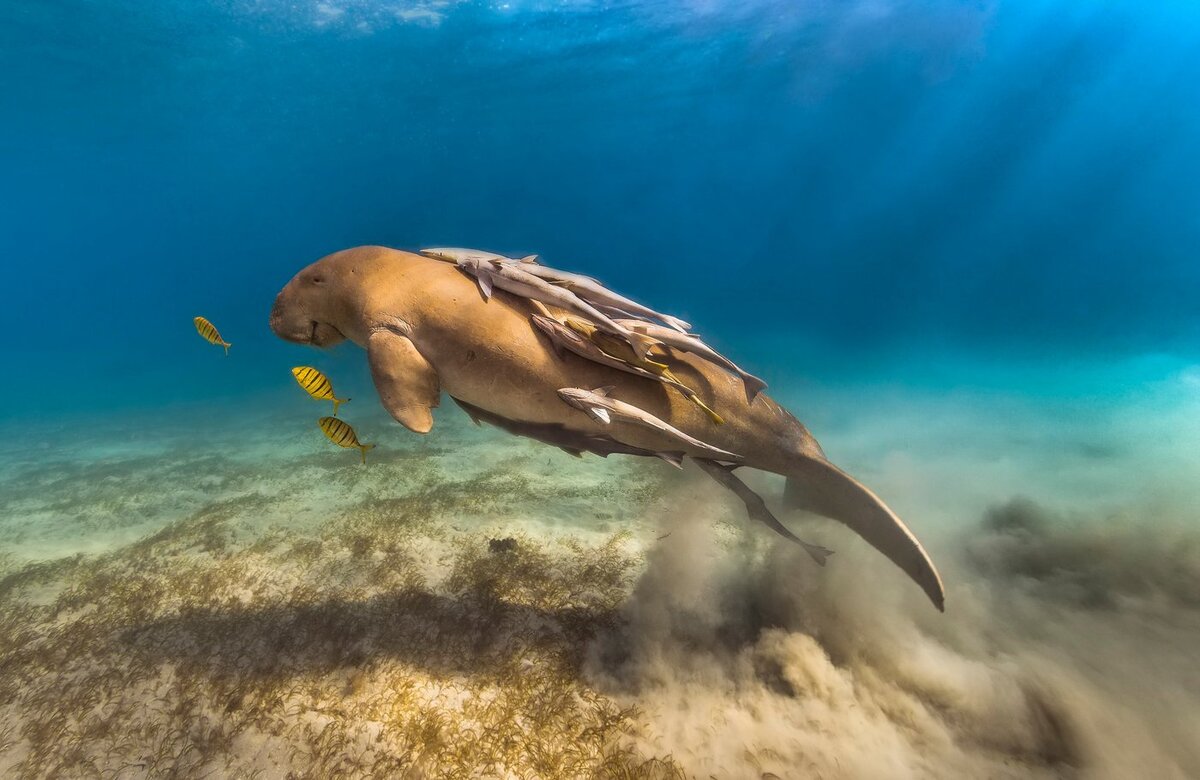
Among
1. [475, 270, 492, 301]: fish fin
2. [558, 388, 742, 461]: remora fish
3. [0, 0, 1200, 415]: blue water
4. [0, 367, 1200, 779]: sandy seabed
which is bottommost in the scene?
[0, 367, 1200, 779]: sandy seabed

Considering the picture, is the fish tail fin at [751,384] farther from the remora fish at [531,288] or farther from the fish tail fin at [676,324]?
the remora fish at [531,288]

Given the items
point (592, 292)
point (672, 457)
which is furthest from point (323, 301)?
point (672, 457)

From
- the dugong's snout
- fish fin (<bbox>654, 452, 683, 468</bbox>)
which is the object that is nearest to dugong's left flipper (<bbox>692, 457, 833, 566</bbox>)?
fish fin (<bbox>654, 452, 683, 468</bbox>)

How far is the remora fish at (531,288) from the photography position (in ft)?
8.29

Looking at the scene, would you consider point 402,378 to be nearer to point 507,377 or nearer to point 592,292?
point 507,377

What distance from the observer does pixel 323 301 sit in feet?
9.69

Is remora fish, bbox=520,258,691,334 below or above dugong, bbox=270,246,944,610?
above

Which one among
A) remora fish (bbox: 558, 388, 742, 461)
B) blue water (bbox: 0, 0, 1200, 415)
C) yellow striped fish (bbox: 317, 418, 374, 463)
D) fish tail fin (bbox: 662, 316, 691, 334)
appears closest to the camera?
remora fish (bbox: 558, 388, 742, 461)

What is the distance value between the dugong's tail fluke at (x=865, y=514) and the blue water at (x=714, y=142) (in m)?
20.0

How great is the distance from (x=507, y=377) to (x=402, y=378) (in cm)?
54

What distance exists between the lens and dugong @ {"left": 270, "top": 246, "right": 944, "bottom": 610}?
266cm

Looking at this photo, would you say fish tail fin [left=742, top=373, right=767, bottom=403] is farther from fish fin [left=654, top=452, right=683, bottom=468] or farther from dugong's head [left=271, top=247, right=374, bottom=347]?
dugong's head [left=271, top=247, right=374, bottom=347]

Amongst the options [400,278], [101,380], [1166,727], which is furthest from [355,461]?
[101,380]

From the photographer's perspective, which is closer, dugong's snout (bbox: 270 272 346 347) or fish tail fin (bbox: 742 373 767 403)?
fish tail fin (bbox: 742 373 767 403)
